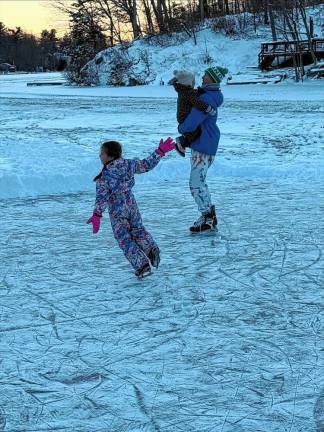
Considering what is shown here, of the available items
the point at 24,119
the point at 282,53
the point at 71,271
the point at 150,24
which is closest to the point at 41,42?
the point at 150,24

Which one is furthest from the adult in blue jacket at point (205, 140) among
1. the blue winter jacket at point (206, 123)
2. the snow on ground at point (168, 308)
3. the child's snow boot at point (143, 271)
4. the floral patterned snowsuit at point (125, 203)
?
the child's snow boot at point (143, 271)

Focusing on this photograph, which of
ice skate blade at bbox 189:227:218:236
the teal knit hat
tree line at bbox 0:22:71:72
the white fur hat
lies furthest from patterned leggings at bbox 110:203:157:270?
tree line at bbox 0:22:71:72

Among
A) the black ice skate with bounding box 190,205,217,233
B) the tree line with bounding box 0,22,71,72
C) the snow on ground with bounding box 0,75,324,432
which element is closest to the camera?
the snow on ground with bounding box 0,75,324,432

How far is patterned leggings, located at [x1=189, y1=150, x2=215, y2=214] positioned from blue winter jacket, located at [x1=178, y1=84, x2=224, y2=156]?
77mm

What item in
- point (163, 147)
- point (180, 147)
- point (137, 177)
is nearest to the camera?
point (163, 147)

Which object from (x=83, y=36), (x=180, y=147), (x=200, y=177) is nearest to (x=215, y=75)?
(x=180, y=147)

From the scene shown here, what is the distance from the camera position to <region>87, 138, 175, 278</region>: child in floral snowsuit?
484cm

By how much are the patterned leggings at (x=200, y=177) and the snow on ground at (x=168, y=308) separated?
35cm

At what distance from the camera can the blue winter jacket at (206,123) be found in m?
5.99

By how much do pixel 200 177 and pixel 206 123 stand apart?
53cm

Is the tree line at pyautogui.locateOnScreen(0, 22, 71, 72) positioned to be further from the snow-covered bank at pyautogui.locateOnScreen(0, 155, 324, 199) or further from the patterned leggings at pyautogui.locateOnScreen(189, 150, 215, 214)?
the patterned leggings at pyautogui.locateOnScreen(189, 150, 215, 214)

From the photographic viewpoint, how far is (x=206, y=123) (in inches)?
241

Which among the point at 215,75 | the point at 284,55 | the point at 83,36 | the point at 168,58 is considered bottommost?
the point at 215,75

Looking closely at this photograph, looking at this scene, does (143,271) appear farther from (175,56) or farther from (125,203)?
(175,56)
